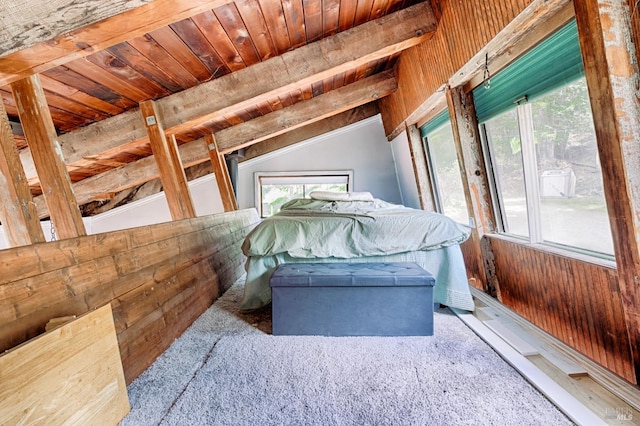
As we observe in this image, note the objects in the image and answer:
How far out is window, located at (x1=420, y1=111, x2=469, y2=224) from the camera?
10.8ft

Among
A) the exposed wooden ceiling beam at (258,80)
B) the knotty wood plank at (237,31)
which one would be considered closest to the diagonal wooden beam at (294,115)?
the exposed wooden ceiling beam at (258,80)

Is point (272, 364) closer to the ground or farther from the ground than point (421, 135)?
closer to the ground

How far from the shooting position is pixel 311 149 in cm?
529

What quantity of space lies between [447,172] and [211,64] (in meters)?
2.70

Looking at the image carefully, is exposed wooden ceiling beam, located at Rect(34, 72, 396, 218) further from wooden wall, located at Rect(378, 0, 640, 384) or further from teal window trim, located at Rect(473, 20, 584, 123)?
teal window trim, located at Rect(473, 20, 584, 123)

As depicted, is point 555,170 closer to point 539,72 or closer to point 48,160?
point 539,72

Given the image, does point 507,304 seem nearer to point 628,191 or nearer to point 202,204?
point 628,191

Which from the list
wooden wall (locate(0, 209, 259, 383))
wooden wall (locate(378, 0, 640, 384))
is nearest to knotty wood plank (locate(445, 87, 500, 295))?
wooden wall (locate(378, 0, 640, 384))

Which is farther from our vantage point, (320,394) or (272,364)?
(272,364)

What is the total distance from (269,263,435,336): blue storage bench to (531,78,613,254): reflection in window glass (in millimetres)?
868

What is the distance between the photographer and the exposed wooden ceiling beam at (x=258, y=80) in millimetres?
2531

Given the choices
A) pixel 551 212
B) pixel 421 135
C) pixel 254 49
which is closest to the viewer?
pixel 551 212

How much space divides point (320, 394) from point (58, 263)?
1.16 m

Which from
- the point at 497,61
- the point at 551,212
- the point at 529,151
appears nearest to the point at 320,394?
the point at 551,212
